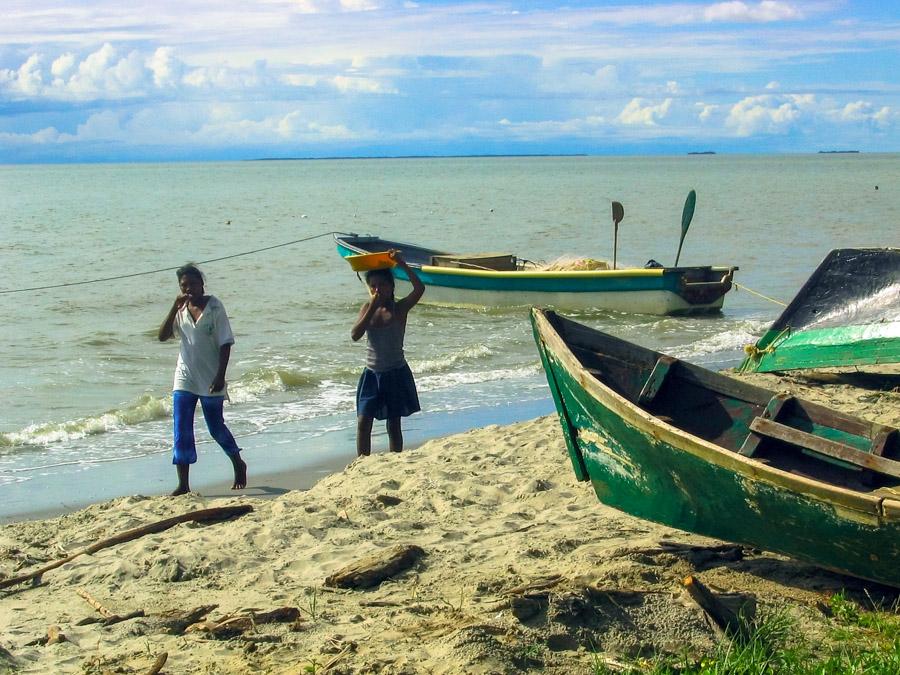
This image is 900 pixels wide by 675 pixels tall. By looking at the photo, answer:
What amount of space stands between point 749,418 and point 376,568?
7.30 ft

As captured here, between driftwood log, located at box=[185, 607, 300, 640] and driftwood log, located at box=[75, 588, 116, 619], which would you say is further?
driftwood log, located at box=[75, 588, 116, 619]

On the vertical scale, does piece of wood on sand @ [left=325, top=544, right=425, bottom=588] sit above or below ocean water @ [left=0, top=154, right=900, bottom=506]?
above

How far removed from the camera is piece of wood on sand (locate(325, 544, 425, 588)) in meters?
4.55

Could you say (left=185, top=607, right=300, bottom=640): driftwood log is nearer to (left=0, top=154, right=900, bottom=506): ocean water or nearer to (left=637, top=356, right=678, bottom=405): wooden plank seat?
(left=637, top=356, right=678, bottom=405): wooden plank seat

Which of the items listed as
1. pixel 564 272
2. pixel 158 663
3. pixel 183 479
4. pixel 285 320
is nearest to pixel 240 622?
pixel 158 663

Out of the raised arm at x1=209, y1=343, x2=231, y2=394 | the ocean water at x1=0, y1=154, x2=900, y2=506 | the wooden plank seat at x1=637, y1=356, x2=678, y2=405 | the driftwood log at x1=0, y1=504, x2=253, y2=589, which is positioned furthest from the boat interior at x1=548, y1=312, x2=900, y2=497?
the ocean water at x1=0, y1=154, x2=900, y2=506

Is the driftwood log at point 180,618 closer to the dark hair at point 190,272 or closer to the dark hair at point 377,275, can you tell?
the dark hair at point 190,272

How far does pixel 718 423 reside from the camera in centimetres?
570

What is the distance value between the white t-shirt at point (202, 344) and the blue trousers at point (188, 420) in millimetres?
56

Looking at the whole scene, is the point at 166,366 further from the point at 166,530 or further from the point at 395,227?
the point at 395,227

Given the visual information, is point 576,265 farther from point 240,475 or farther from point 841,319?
point 240,475

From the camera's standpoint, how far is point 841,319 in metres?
9.71

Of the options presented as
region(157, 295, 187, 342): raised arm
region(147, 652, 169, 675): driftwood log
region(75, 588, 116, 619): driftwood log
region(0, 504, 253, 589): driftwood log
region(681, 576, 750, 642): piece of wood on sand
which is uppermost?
region(157, 295, 187, 342): raised arm

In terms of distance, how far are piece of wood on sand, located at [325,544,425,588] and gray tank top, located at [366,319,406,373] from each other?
2.24 meters
